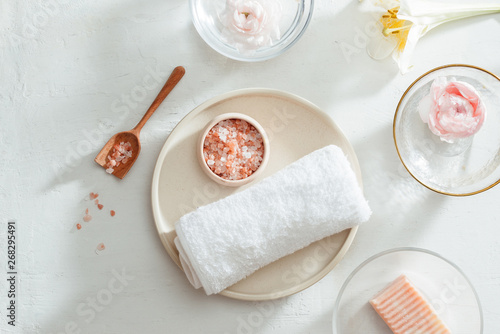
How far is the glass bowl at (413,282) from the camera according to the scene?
3.72 ft

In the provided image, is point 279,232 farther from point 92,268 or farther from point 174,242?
point 92,268

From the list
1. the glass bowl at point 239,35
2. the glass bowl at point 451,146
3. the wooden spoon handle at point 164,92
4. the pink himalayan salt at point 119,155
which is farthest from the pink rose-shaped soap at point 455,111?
the pink himalayan salt at point 119,155

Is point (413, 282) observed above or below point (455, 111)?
below

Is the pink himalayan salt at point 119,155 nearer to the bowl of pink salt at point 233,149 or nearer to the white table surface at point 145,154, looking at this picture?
the white table surface at point 145,154

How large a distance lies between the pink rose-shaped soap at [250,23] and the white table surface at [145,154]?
0.06 metres

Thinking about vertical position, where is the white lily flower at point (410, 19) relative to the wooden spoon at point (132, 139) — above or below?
below

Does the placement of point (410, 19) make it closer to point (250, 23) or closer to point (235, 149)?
point (250, 23)

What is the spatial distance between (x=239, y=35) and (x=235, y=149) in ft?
0.91

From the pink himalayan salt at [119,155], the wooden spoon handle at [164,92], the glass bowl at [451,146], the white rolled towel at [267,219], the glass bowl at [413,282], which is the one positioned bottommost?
the glass bowl at [413,282]

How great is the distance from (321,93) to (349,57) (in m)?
0.12

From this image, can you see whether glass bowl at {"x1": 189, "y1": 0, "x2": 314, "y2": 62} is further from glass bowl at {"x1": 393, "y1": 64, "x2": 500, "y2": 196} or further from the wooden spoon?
glass bowl at {"x1": 393, "y1": 64, "x2": 500, "y2": 196}

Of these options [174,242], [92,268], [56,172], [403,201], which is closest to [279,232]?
[174,242]

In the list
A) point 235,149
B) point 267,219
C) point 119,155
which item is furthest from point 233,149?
point 119,155

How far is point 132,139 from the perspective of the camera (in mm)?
1192
